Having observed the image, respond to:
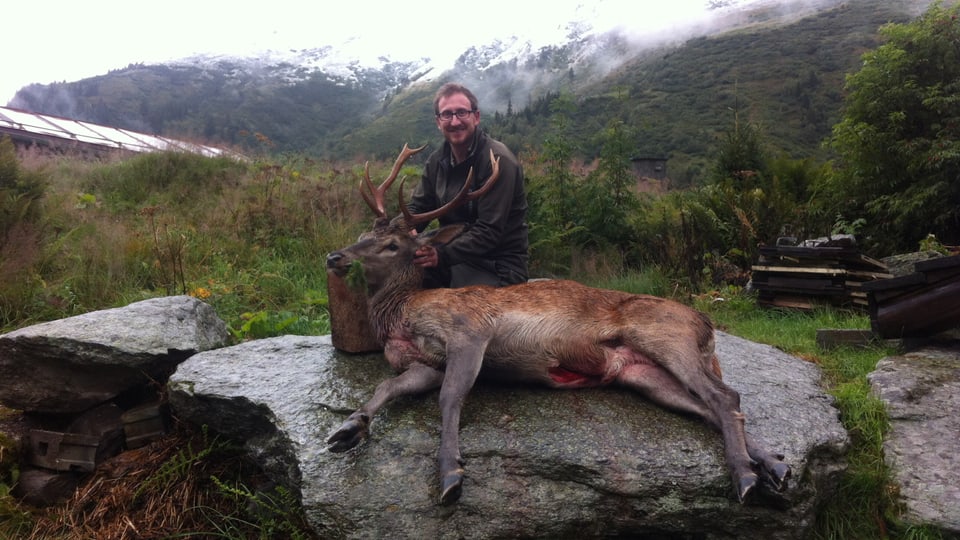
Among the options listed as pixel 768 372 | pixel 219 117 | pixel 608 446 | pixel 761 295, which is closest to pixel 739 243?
pixel 761 295

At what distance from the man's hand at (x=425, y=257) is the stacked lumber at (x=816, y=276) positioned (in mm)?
5292

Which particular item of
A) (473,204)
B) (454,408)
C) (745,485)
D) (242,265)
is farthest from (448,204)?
(242,265)

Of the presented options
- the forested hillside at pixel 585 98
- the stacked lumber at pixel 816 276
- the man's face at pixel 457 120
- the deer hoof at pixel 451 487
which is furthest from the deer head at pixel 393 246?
the forested hillside at pixel 585 98

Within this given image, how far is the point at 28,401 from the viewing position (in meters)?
4.25

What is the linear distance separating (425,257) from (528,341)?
106 cm

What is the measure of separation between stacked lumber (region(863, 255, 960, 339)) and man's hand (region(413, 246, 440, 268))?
13.5ft

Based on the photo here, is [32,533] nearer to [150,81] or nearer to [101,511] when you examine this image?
[101,511]

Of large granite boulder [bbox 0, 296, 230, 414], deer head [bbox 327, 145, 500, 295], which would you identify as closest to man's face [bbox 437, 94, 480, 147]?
deer head [bbox 327, 145, 500, 295]

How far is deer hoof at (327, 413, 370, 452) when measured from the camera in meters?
3.15

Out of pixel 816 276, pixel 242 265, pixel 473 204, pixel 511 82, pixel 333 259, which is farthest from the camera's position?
pixel 511 82

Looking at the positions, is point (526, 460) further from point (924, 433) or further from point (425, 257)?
point (924, 433)

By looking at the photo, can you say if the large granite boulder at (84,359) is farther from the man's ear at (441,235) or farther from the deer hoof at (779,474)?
the deer hoof at (779,474)

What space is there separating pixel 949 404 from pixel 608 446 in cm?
267

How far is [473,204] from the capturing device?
4.95 meters
